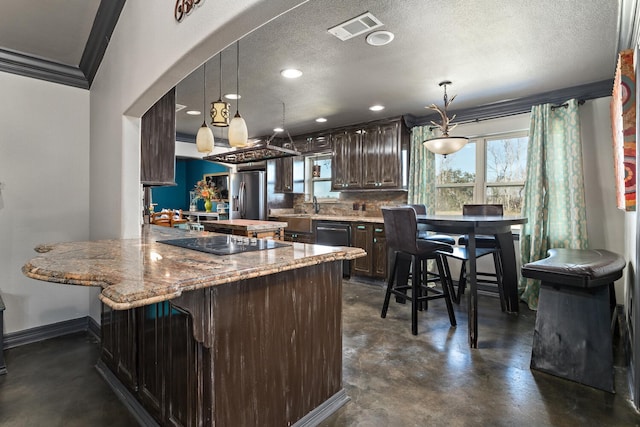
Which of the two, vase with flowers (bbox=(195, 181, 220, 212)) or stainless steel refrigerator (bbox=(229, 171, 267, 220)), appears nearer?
stainless steel refrigerator (bbox=(229, 171, 267, 220))

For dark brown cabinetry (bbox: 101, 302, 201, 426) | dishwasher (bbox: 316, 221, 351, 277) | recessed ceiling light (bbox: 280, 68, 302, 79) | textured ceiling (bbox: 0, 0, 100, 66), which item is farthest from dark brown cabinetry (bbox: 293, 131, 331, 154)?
dark brown cabinetry (bbox: 101, 302, 201, 426)

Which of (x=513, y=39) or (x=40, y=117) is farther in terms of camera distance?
(x=40, y=117)

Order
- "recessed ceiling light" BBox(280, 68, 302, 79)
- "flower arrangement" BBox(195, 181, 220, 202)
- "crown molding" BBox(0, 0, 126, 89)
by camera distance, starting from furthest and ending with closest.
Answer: "flower arrangement" BBox(195, 181, 220, 202)
"recessed ceiling light" BBox(280, 68, 302, 79)
"crown molding" BBox(0, 0, 126, 89)

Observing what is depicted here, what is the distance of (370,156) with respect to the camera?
16.6 ft

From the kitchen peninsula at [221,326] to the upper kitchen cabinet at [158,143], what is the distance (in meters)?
0.80

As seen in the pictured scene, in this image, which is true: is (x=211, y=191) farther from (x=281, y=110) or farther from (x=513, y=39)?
(x=513, y=39)

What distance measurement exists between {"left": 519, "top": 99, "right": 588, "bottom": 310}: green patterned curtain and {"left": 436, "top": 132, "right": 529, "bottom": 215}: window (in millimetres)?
383

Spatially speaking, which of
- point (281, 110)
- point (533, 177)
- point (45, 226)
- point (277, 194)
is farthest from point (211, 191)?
point (533, 177)

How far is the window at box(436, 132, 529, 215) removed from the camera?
4199mm

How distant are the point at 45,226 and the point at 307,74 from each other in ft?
9.13

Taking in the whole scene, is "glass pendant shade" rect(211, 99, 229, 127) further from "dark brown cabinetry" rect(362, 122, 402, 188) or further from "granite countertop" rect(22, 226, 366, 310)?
"dark brown cabinetry" rect(362, 122, 402, 188)

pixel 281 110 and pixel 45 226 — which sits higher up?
pixel 281 110

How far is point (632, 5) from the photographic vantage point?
1.99 metres

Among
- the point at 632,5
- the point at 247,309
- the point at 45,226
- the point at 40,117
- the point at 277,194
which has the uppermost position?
the point at 632,5
